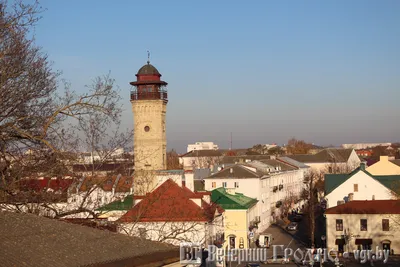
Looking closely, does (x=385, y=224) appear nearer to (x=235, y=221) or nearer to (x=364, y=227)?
(x=364, y=227)

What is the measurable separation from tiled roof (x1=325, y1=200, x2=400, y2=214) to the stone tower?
1924cm

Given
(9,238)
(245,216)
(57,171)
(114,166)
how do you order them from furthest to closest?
(245,216) < (114,166) < (57,171) < (9,238)

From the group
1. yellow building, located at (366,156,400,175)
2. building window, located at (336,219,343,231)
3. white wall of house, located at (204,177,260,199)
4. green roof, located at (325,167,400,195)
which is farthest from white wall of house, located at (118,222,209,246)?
yellow building, located at (366,156,400,175)

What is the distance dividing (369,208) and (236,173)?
20.1 meters

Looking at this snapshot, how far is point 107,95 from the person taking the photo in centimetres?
1616

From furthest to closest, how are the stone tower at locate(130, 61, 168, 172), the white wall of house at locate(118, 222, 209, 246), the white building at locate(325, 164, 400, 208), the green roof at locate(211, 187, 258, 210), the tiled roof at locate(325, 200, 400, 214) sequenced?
the stone tower at locate(130, 61, 168, 172), the white building at locate(325, 164, 400, 208), the green roof at locate(211, 187, 258, 210), the tiled roof at locate(325, 200, 400, 214), the white wall of house at locate(118, 222, 209, 246)

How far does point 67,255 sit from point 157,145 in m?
47.0

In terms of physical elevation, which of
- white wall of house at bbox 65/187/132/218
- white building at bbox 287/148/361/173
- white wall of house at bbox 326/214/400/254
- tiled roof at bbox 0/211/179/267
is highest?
white building at bbox 287/148/361/173

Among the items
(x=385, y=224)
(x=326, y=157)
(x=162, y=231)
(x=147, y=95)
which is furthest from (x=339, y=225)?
(x=326, y=157)

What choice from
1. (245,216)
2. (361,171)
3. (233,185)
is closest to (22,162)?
(245,216)

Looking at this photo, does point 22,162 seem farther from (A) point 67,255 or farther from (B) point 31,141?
(A) point 67,255

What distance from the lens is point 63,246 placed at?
9.31 metres

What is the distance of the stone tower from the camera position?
56.2 meters

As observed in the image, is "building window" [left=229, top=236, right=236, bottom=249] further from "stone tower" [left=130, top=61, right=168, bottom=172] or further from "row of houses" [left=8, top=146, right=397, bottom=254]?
"stone tower" [left=130, top=61, right=168, bottom=172]
